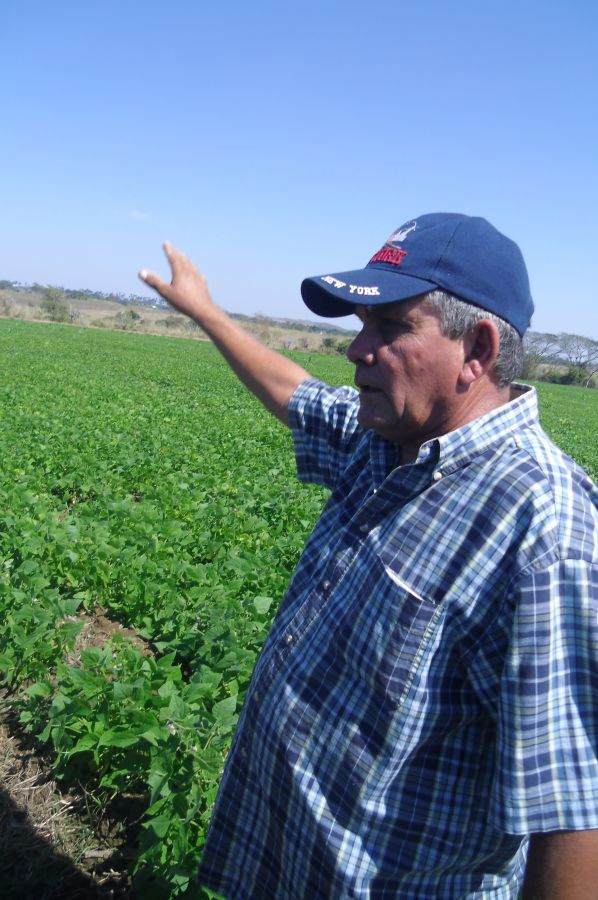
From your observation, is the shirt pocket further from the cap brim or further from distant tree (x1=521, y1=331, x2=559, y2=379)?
distant tree (x1=521, y1=331, x2=559, y2=379)

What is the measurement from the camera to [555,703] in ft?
4.33

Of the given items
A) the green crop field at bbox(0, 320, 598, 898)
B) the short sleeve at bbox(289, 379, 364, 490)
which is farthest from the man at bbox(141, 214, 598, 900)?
the green crop field at bbox(0, 320, 598, 898)

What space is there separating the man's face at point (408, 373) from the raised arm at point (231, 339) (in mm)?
679

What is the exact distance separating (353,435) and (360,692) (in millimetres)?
802

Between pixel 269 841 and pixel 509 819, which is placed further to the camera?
pixel 269 841

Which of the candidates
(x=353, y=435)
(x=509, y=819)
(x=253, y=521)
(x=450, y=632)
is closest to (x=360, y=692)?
(x=450, y=632)

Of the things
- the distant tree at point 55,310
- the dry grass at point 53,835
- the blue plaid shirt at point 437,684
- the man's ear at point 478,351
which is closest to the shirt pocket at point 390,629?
the blue plaid shirt at point 437,684

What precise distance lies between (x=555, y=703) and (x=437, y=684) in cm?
24

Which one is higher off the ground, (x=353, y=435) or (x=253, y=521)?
(x=353, y=435)

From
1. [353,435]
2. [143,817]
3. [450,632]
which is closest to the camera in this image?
[450,632]

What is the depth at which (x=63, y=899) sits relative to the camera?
2850 millimetres

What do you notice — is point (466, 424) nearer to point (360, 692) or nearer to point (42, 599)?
point (360, 692)

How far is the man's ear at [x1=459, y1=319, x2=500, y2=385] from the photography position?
162cm

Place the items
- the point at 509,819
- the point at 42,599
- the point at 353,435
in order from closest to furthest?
1. the point at 509,819
2. the point at 353,435
3. the point at 42,599
